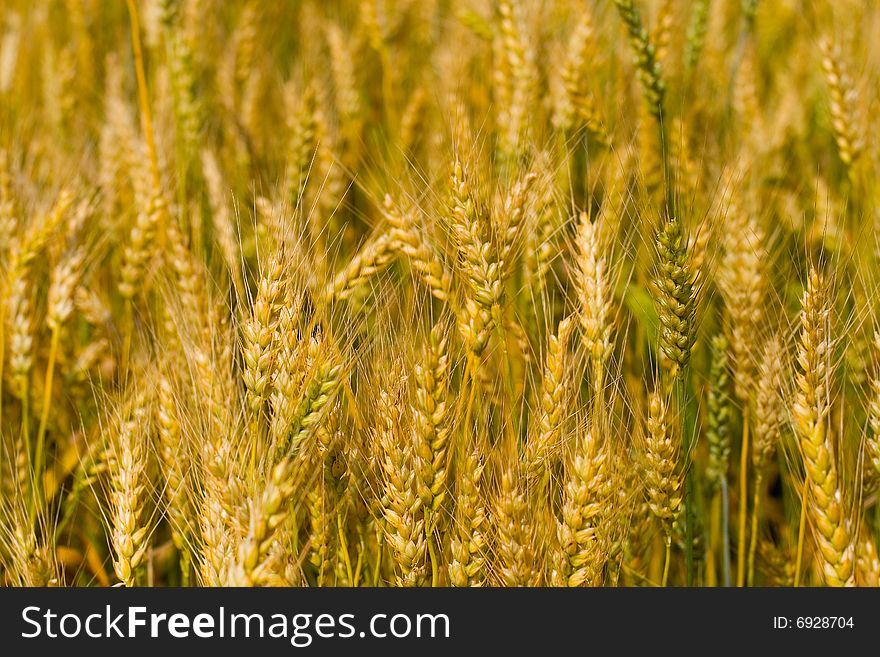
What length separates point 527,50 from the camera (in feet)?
6.29

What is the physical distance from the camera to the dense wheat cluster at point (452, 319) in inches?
47.4

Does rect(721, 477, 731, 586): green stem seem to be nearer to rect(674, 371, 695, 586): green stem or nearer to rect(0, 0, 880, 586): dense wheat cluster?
rect(0, 0, 880, 586): dense wheat cluster

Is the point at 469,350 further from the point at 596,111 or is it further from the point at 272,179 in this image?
the point at 272,179

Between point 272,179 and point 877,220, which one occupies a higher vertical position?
point 272,179

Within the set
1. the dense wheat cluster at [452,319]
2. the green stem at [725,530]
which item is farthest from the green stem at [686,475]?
the green stem at [725,530]

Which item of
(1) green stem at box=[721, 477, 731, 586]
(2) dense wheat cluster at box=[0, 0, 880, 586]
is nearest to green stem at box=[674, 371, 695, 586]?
(2) dense wheat cluster at box=[0, 0, 880, 586]

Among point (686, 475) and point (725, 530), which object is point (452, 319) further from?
point (725, 530)

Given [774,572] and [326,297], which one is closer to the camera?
[326,297]

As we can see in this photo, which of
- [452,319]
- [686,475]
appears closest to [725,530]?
[686,475]

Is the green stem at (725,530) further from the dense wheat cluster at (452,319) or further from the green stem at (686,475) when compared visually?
the green stem at (686,475)

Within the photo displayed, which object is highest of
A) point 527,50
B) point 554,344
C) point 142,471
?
point 527,50

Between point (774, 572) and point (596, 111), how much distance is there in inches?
40.5
